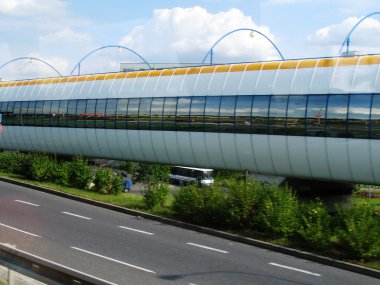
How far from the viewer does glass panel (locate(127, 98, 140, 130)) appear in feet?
95.2

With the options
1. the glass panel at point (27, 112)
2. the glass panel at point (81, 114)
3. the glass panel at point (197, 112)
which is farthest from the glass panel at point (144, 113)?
the glass panel at point (27, 112)

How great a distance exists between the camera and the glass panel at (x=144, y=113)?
92.9ft

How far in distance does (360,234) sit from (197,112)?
13.7 meters

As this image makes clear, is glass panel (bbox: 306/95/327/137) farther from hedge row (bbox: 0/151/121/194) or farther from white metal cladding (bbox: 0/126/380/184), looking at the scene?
hedge row (bbox: 0/151/121/194)

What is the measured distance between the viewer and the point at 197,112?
25719 mm

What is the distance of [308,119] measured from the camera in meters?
21.1

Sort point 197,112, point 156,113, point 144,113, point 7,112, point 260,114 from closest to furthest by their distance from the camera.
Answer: point 260,114 < point 197,112 < point 156,113 < point 144,113 < point 7,112

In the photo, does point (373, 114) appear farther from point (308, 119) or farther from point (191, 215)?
point (191, 215)

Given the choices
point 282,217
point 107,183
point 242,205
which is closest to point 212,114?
point 107,183

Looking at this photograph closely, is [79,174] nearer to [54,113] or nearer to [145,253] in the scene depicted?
[54,113]

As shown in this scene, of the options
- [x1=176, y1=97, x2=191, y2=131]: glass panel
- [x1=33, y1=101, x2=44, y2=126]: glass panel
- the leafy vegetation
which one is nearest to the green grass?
the leafy vegetation

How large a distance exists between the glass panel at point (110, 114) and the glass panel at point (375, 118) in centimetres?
1562

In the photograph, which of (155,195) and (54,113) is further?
(54,113)

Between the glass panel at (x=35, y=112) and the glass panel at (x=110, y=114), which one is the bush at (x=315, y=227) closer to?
the glass panel at (x=110, y=114)
